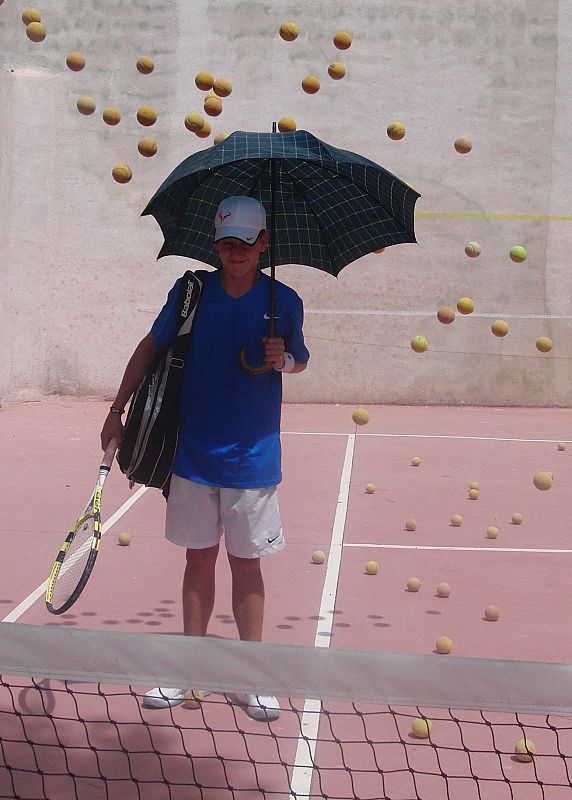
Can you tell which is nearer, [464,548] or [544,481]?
[464,548]

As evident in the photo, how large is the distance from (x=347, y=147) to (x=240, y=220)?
9.84 meters

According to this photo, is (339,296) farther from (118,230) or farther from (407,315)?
(118,230)

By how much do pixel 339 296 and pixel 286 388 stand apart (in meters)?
1.31

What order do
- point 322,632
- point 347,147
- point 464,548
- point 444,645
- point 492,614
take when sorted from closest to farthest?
point 444,645 → point 322,632 → point 492,614 → point 464,548 → point 347,147

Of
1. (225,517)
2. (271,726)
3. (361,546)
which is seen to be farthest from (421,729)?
(361,546)

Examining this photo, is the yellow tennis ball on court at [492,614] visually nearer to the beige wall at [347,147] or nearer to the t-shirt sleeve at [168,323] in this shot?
the t-shirt sleeve at [168,323]

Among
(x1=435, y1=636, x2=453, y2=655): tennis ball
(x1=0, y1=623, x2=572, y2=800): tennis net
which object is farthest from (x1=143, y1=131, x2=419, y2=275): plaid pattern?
(x1=0, y1=623, x2=572, y2=800): tennis net

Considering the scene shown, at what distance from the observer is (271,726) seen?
142 inches

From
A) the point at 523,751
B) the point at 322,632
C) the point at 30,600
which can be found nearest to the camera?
the point at 523,751

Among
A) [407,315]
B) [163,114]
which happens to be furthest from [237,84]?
[407,315]

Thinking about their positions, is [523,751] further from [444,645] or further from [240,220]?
[240,220]

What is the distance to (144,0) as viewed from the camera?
42.1ft

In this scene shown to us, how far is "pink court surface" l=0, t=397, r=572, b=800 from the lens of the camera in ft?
15.6

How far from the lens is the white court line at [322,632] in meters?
3.23
